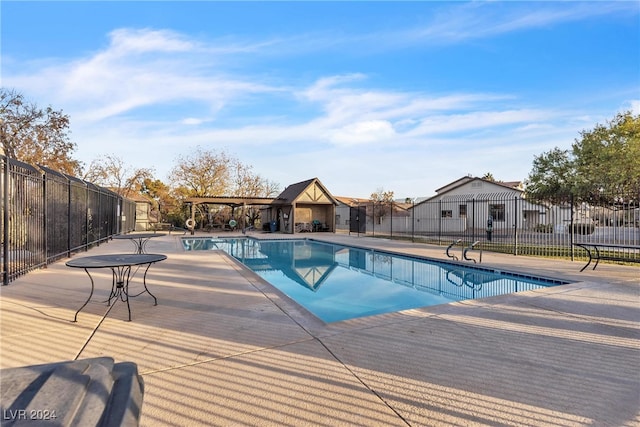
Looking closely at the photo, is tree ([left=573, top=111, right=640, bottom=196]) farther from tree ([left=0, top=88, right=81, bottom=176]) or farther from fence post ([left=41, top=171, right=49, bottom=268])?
tree ([left=0, top=88, right=81, bottom=176])

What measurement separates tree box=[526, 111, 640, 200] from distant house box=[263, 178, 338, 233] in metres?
12.5

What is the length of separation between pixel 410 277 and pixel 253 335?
19.0 feet

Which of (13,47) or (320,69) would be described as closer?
(13,47)

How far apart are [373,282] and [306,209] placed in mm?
15671

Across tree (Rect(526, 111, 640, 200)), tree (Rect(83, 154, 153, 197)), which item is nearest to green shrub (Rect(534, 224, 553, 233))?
tree (Rect(526, 111, 640, 200))

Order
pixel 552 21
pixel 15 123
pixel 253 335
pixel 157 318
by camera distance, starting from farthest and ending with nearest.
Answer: pixel 15 123
pixel 552 21
pixel 157 318
pixel 253 335

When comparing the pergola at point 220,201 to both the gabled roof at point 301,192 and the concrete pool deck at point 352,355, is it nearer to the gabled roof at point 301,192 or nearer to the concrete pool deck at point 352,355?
→ the gabled roof at point 301,192

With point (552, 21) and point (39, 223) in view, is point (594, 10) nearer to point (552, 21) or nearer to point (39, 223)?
point (552, 21)

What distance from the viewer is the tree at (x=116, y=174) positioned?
25469mm

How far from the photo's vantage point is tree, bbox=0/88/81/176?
16.6 m

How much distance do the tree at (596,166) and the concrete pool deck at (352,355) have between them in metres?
11.8

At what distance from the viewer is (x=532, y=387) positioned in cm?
222

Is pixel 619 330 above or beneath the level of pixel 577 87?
beneath

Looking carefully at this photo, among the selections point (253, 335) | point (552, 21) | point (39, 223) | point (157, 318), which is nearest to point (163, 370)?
point (253, 335)
